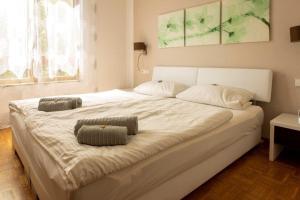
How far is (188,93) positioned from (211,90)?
343mm

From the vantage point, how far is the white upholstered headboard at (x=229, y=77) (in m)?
2.72

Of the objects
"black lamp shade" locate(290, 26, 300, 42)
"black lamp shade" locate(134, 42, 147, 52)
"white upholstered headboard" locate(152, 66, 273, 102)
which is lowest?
"white upholstered headboard" locate(152, 66, 273, 102)

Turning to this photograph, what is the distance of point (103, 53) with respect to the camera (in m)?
4.51

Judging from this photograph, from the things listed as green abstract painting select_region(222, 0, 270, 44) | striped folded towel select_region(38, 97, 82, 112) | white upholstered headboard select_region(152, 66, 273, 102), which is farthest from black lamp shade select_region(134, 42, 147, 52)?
striped folded towel select_region(38, 97, 82, 112)

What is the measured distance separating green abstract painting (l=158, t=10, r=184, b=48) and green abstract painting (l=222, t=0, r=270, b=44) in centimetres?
77

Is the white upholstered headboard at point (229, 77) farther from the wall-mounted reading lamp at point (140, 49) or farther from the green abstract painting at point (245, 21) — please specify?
the wall-mounted reading lamp at point (140, 49)

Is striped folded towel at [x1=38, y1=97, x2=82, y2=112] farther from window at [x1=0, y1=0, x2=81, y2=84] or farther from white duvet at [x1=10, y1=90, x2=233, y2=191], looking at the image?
window at [x1=0, y1=0, x2=81, y2=84]

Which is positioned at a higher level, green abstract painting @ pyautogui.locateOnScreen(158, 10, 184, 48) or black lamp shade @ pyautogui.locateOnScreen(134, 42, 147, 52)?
green abstract painting @ pyautogui.locateOnScreen(158, 10, 184, 48)

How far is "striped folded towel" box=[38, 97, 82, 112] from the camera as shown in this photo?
2.27 metres

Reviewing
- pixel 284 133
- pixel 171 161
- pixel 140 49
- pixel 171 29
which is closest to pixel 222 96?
pixel 284 133

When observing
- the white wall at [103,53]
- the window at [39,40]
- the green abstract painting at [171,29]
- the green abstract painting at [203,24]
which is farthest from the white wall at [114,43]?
the green abstract painting at [203,24]

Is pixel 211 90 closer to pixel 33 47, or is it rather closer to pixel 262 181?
pixel 262 181

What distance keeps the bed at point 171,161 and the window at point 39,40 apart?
50.3 inches

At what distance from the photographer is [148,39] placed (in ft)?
14.5
